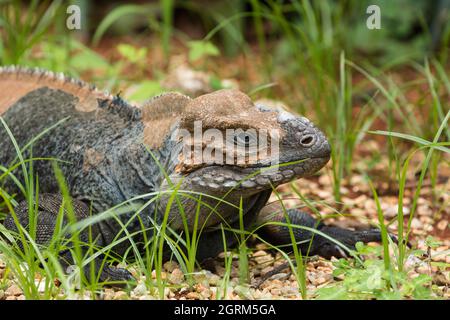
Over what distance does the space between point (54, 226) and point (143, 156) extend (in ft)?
2.46

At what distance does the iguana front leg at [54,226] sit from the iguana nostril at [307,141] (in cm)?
136

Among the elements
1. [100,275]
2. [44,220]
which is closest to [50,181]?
[44,220]

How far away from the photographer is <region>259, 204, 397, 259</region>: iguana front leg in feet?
17.8

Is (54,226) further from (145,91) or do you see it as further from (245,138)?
(145,91)

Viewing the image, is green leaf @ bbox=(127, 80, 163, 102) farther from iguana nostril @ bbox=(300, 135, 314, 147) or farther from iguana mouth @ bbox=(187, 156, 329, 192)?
Result: iguana nostril @ bbox=(300, 135, 314, 147)

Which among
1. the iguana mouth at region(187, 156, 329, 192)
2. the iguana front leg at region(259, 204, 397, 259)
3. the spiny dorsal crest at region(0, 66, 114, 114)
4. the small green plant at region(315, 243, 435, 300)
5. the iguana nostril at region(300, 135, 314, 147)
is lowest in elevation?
the iguana front leg at region(259, 204, 397, 259)

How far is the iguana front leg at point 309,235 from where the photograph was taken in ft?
17.8

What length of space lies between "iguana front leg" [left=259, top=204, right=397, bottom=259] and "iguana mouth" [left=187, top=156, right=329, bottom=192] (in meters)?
0.90

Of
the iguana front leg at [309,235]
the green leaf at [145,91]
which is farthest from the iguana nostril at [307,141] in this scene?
the green leaf at [145,91]

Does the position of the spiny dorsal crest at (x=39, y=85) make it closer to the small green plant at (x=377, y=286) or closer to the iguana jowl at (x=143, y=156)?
the iguana jowl at (x=143, y=156)

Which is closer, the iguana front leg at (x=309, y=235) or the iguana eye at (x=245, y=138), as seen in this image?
the iguana eye at (x=245, y=138)

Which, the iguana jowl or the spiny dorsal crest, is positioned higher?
the spiny dorsal crest

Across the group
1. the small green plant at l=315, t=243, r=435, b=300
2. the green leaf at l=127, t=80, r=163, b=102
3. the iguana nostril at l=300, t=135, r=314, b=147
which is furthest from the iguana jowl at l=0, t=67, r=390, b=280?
the green leaf at l=127, t=80, r=163, b=102
